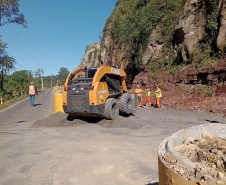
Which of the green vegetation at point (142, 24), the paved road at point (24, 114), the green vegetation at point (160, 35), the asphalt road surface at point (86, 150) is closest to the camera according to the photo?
the asphalt road surface at point (86, 150)

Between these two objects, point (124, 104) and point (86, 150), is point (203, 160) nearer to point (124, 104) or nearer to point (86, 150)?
point (86, 150)

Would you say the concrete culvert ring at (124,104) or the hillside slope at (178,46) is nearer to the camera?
the concrete culvert ring at (124,104)

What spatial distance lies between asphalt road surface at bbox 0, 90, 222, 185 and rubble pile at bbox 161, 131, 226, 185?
152 cm

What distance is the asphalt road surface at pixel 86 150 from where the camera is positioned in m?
3.83

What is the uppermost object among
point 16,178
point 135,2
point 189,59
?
point 135,2

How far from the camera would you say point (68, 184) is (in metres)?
3.59

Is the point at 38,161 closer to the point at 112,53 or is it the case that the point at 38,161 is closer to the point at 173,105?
the point at 173,105

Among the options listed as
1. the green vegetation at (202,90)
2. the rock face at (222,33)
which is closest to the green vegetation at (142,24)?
the rock face at (222,33)

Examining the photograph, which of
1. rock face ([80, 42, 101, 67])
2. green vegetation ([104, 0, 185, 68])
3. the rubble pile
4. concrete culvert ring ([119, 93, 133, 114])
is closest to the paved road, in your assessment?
concrete culvert ring ([119, 93, 133, 114])

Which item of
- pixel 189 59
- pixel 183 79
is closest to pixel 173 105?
pixel 183 79

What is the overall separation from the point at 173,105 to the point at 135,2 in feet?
52.8

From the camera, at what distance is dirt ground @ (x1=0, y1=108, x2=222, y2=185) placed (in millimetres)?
3834

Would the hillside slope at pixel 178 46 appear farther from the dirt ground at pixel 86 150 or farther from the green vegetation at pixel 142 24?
the dirt ground at pixel 86 150

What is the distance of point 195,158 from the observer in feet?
6.35
